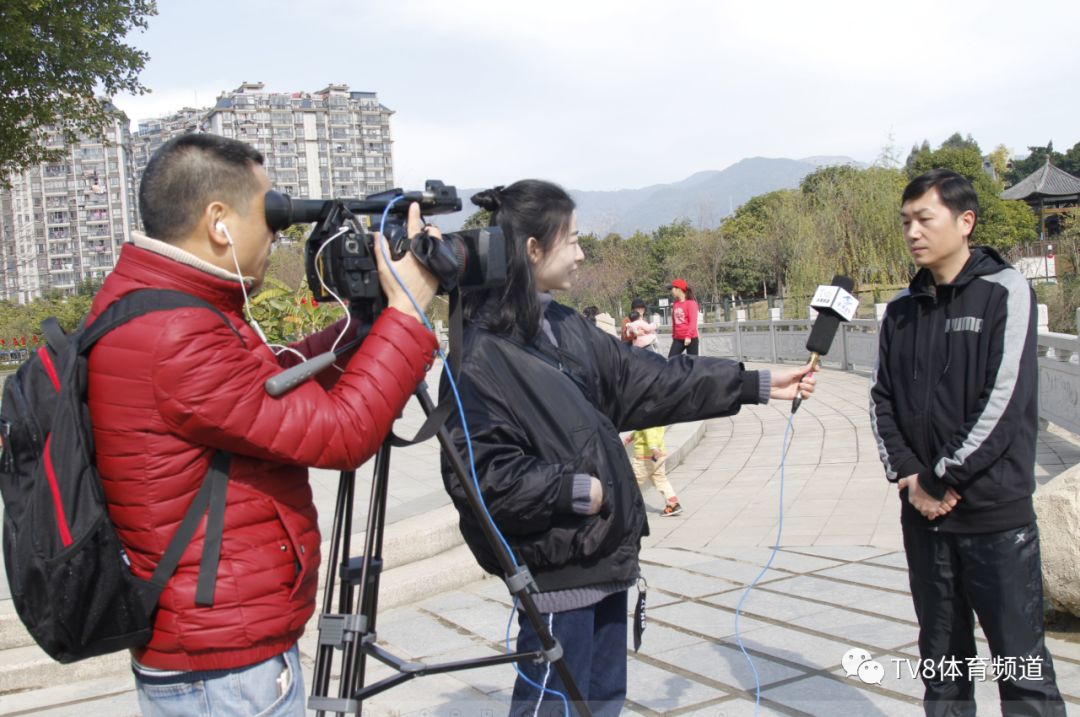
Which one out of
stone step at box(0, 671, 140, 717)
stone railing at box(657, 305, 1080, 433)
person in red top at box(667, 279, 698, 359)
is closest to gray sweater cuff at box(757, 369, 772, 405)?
stone step at box(0, 671, 140, 717)

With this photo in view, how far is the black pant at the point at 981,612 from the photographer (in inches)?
110

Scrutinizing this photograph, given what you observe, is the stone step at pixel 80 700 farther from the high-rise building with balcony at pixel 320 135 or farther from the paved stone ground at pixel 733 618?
the high-rise building with balcony at pixel 320 135

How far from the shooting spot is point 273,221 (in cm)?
196

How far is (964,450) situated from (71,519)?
7.92 feet

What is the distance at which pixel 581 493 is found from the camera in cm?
239

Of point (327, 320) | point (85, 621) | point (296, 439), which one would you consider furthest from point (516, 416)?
point (327, 320)

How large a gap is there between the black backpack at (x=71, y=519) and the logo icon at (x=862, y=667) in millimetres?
2815

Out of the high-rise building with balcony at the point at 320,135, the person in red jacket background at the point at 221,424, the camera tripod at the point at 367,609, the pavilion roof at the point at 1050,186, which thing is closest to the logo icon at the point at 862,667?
the camera tripod at the point at 367,609

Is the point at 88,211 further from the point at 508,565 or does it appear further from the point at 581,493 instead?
the point at 508,565

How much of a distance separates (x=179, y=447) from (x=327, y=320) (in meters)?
11.8

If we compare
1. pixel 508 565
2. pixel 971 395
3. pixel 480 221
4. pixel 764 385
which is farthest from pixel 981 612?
pixel 480 221

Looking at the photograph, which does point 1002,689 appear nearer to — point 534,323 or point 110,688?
point 534,323

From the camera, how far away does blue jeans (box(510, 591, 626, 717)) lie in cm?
246

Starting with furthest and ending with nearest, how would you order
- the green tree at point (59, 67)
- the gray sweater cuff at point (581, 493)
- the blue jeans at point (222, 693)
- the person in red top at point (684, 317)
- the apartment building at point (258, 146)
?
the apartment building at point (258, 146) → the person in red top at point (684, 317) → the green tree at point (59, 67) → the gray sweater cuff at point (581, 493) → the blue jeans at point (222, 693)
